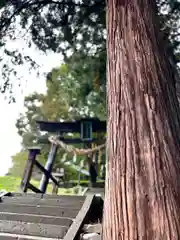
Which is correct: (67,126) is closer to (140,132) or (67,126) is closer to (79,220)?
(79,220)

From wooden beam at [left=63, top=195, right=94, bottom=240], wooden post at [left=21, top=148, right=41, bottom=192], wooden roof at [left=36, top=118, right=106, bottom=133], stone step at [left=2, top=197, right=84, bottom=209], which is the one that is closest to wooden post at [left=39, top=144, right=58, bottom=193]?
wooden roof at [left=36, top=118, right=106, bottom=133]

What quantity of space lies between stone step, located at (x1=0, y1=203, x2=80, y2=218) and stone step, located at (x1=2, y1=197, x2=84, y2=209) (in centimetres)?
15

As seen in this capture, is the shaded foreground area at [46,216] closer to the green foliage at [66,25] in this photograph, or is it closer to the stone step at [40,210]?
the stone step at [40,210]

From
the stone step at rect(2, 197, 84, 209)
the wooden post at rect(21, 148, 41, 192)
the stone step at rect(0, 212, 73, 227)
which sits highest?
the wooden post at rect(21, 148, 41, 192)

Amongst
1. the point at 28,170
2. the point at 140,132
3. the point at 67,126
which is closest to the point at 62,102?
the point at 67,126

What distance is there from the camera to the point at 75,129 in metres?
8.41

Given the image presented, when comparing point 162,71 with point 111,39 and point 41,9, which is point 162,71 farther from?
point 41,9

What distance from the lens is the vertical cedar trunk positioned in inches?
72.1

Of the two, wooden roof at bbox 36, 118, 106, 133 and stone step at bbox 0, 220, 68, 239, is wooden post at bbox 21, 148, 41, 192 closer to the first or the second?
stone step at bbox 0, 220, 68, 239

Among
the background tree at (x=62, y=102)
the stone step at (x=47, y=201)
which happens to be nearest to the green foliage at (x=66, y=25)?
the background tree at (x=62, y=102)

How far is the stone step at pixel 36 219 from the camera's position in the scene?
2814 mm

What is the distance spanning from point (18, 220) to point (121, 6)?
229 centimetres

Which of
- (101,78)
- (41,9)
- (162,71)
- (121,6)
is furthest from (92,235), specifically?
(101,78)

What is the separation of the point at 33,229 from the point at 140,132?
145 cm
